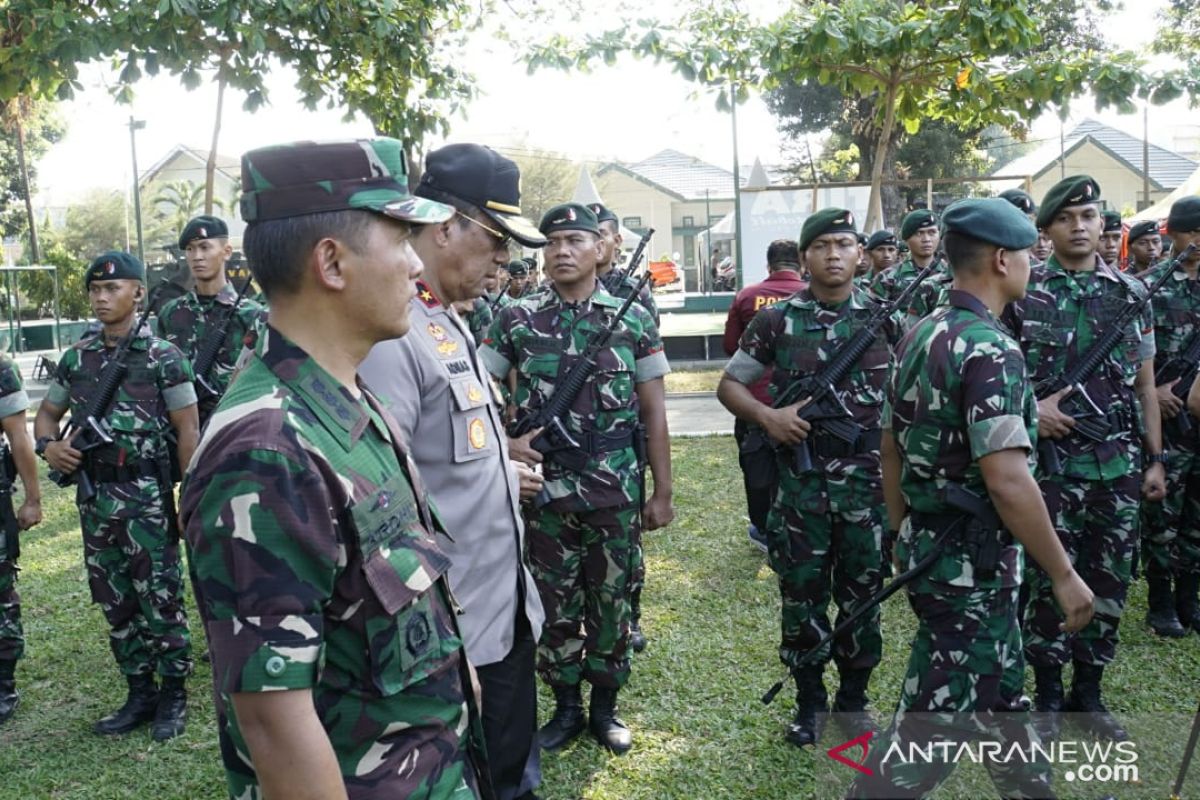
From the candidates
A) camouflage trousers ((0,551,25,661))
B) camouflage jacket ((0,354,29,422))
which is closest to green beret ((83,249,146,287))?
camouflage jacket ((0,354,29,422))

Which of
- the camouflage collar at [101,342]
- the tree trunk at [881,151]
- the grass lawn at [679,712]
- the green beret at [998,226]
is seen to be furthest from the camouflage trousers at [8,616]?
the tree trunk at [881,151]

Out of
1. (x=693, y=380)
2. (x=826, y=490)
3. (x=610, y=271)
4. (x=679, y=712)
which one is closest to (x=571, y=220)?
(x=826, y=490)

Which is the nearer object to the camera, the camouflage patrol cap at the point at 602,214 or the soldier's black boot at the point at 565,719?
the soldier's black boot at the point at 565,719

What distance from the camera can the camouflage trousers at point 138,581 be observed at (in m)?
4.86

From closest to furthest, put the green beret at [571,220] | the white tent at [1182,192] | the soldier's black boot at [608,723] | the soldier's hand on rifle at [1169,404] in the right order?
the soldier's black boot at [608,723] < the green beret at [571,220] < the soldier's hand on rifle at [1169,404] < the white tent at [1182,192]

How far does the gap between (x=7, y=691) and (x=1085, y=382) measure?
17.9ft

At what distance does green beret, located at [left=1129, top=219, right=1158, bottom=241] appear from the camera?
827 cm

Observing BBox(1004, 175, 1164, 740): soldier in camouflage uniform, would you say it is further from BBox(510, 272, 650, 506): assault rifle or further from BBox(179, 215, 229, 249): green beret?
BBox(179, 215, 229, 249): green beret

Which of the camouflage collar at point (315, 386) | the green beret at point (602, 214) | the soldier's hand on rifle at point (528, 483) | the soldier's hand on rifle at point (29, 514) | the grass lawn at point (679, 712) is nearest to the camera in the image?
the camouflage collar at point (315, 386)

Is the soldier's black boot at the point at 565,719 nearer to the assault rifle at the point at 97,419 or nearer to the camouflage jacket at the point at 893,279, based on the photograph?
the assault rifle at the point at 97,419

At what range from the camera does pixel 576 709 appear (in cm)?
451

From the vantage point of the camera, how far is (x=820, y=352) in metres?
4.41

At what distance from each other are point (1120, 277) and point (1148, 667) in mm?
1954

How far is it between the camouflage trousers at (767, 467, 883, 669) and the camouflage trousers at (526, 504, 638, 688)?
2.31ft
